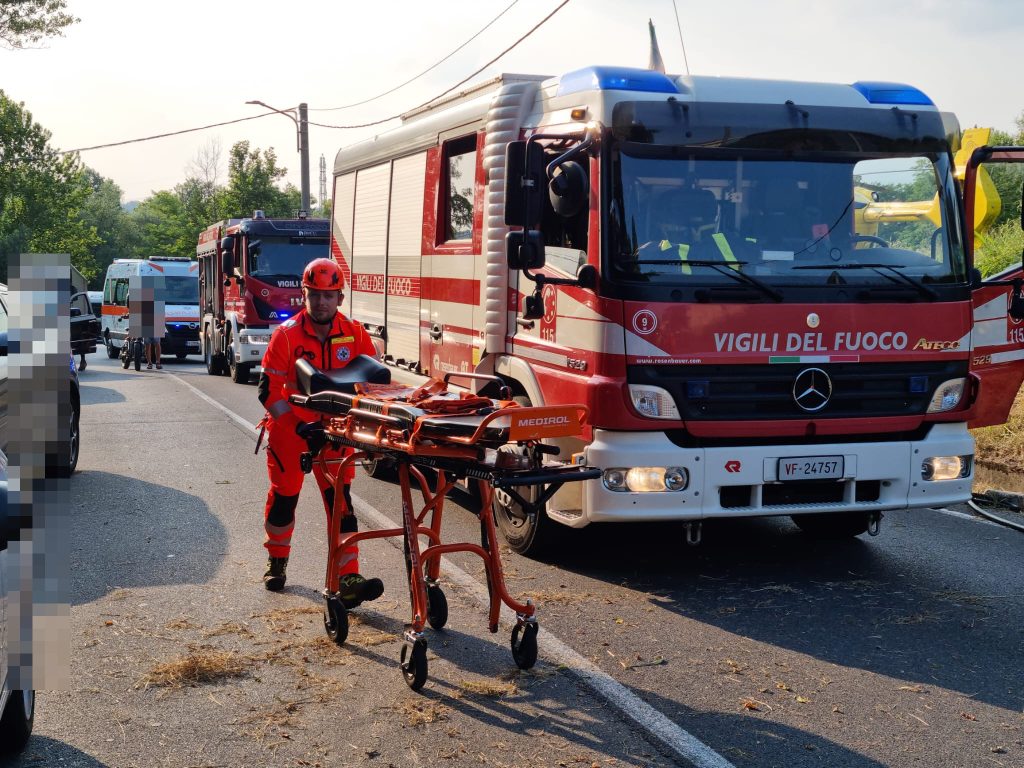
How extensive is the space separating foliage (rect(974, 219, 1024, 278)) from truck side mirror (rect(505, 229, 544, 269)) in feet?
44.2

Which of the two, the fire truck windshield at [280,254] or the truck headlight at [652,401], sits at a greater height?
the fire truck windshield at [280,254]

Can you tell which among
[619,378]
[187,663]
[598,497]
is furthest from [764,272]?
[187,663]

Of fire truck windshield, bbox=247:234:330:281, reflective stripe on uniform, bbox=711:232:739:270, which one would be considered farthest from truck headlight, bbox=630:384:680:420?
fire truck windshield, bbox=247:234:330:281

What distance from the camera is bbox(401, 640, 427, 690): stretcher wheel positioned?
4.85 metres

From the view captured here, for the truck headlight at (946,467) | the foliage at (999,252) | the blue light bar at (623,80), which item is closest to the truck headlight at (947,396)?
the truck headlight at (946,467)

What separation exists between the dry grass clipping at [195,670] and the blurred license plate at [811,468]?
3050mm

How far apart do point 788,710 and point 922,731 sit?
0.52 metres

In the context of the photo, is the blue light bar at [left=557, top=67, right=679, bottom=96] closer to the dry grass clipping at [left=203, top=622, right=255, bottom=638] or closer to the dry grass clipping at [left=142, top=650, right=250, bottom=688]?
the dry grass clipping at [left=203, top=622, right=255, bottom=638]

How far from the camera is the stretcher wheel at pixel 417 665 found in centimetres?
485

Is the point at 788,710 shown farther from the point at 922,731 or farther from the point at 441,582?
the point at 441,582

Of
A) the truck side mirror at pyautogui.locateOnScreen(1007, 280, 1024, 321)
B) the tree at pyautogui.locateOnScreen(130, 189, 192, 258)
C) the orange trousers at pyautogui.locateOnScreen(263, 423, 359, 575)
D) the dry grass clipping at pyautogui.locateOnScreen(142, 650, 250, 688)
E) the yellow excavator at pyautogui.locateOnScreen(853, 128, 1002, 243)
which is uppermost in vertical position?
the tree at pyautogui.locateOnScreen(130, 189, 192, 258)

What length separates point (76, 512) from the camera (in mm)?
8906

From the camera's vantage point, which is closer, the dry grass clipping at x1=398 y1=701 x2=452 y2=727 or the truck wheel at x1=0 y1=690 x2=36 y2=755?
the truck wheel at x1=0 y1=690 x2=36 y2=755

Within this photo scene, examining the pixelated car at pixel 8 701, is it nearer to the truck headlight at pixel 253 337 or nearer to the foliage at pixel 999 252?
the foliage at pixel 999 252
